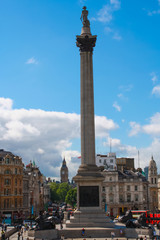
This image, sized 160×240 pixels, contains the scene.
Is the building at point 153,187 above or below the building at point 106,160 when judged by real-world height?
below

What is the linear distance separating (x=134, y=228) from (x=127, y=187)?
185 ft

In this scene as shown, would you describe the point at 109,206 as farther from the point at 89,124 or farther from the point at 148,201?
the point at 89,124

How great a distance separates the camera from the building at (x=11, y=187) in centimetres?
8169

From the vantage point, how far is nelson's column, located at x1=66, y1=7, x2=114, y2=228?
4612 centimetres

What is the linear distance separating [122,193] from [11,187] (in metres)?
33.8

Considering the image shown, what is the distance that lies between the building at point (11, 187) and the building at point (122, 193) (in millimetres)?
25786

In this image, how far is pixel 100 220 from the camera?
150 ft

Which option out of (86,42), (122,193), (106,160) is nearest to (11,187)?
(122,193)

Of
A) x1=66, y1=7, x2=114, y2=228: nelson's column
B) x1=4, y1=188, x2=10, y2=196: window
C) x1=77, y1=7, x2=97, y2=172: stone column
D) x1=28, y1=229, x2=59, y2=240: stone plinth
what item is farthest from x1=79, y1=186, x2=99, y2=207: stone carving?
x1=4, y1=188, x2=10, y2=196: window

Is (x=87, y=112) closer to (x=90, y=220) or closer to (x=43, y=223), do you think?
(x=90, y=220)

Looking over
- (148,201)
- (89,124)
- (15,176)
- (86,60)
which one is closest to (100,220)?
(89,124)

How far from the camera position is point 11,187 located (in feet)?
276

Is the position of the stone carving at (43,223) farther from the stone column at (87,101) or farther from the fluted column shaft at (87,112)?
the fluted column shaft at (87,112)

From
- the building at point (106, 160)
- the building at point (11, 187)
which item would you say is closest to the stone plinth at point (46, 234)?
the building at point (11, 187)
